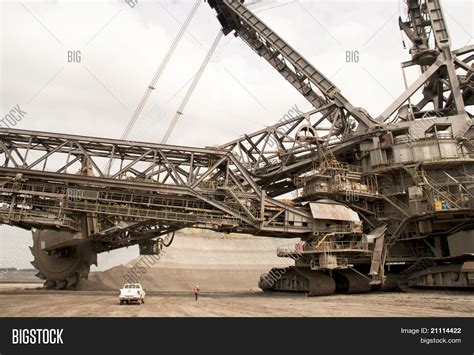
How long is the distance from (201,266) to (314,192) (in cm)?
2626

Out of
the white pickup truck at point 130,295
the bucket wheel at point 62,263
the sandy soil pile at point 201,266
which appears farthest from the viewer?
the sandy soil pile at point 201,266

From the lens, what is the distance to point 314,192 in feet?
76.8

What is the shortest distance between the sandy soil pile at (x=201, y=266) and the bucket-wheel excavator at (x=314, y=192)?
9.49 m

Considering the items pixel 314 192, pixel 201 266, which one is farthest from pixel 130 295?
pixel 201 266

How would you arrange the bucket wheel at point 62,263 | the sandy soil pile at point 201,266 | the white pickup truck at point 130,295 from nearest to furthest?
1. the white pickup truck at point 130,295
2. the bucket wheel at point 62,263
3. the sandy soil pile at point 201,266

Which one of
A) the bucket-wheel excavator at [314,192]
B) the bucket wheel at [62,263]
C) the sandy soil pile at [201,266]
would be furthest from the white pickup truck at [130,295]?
the sandy soil pile at [201,266]

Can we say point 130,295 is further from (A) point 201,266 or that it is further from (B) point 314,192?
(A) point 201,266

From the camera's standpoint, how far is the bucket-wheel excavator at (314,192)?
63.7 ft

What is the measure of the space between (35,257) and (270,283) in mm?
18637

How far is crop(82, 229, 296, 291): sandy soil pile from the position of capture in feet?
118

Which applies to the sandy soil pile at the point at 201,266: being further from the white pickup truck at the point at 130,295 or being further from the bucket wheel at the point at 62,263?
the white pickup truck at the point at 130,295

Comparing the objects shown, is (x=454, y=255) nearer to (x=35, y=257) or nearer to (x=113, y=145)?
(x=113, y=145)

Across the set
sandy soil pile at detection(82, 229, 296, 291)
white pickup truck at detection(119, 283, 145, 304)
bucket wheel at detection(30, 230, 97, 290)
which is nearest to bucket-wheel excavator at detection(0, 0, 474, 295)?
bucket wheel at detection(30, 230, 97, 290)

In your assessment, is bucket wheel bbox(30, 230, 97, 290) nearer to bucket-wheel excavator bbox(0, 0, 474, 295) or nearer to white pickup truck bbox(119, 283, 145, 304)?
bucket-wheel excavator bbox(0, 0, 474, 295)
